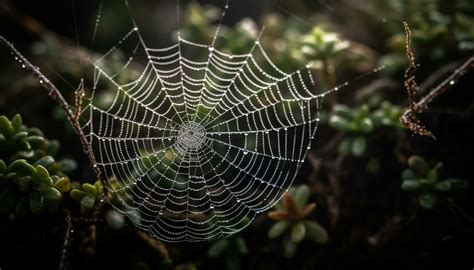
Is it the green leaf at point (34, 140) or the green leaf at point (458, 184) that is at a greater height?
the green leaf at point (34, 140)

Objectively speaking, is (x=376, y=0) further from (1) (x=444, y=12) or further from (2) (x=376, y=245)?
(2) (x=376, y=245)

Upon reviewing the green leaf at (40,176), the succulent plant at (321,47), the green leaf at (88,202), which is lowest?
the green leaf at (88,202)

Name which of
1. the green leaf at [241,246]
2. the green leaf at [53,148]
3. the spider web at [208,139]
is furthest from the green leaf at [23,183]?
the green leaf at [241,246]

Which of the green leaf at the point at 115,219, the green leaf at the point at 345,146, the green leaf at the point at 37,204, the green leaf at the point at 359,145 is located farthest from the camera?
the green leaf at the point at 345,146

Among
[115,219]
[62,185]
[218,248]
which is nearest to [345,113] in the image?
[218,248]

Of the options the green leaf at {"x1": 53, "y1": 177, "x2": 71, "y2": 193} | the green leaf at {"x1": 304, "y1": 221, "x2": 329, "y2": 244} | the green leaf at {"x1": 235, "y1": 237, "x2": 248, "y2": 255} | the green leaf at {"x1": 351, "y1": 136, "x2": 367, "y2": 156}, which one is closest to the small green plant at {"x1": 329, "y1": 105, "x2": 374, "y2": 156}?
the green leaf at {"x1": 351, "y1": 136, "x2": 367, "y2": 156}

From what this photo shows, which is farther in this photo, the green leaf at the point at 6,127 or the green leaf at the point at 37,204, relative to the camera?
the green leaf at the point at 6,127

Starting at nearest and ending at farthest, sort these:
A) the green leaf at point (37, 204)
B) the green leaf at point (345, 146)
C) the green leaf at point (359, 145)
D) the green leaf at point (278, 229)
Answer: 1. the green leaf at point (37, 204)
2. the green leaf at point (278, 229)
3. the green leaf at point (359, 145)
4. the green leaf at point (345, 146)

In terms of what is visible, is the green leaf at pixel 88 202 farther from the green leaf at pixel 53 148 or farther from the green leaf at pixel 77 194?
the green leaf at pixel 53 148
